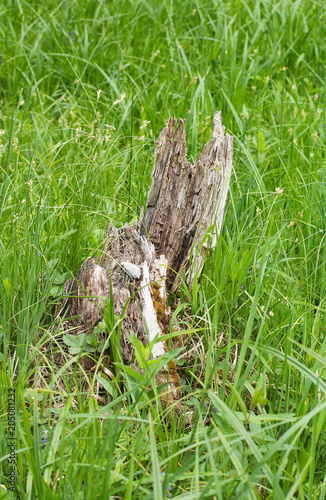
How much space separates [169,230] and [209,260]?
0.24 m

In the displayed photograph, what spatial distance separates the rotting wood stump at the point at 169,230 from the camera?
1890mm

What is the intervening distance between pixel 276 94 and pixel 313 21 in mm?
1299

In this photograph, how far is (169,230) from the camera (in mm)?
2203

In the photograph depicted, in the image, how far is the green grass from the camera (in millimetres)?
1278

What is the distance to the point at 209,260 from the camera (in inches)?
83.6

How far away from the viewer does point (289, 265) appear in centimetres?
224

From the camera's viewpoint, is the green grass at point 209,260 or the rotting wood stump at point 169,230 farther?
the rotting wood stump at point 169,230

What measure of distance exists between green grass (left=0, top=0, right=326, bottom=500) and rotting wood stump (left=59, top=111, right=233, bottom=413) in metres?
0.11

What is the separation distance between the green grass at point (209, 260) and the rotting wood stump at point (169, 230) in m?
0.11

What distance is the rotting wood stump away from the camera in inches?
74.4

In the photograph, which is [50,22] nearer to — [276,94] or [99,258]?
[276,94]

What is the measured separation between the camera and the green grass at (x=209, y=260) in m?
1.28

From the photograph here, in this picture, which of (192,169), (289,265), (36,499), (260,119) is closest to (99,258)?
(192,169)

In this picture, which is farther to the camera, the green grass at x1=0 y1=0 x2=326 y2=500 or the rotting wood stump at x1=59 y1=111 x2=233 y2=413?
the rotting wood stump at x1=59 y1=111 x2=233 y2=413
